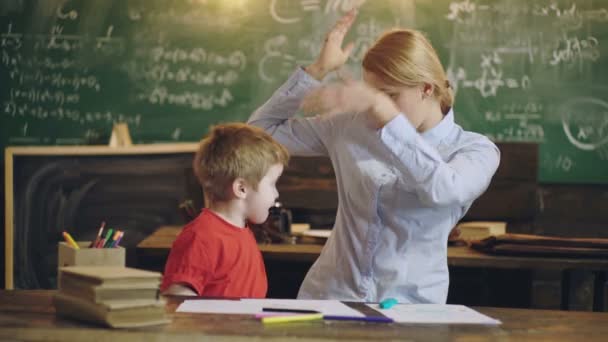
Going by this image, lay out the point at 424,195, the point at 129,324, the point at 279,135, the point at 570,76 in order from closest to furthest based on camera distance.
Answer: the point at 129,324 → the point at 424,195 → the point at 279,135 → the point at 570,76

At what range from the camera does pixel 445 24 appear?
530 centimetres

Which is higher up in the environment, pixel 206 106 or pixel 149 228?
pixel 206 106

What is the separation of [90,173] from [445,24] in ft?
7.41

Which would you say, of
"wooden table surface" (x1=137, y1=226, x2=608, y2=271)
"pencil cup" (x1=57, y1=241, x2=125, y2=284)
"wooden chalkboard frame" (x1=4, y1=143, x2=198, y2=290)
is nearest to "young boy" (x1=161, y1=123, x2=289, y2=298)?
"pencil cup" (x1=57, y1=241, x2=125, y2=284)

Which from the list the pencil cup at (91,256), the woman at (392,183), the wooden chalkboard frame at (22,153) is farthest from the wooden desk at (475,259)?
the wooden chalkboard frame at (22,153)

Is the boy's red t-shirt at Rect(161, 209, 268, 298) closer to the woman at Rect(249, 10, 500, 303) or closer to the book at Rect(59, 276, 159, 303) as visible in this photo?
the woman at Rect(249, 10, 500, 303)

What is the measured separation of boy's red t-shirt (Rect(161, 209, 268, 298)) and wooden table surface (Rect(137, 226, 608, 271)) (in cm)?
Result: 105

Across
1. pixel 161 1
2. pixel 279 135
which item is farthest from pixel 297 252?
pixel 161 1

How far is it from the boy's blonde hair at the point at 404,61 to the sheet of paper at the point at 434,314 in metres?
0.59

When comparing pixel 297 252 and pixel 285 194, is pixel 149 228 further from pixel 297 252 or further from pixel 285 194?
pixel 297 252

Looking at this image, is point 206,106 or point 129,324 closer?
point 129,324

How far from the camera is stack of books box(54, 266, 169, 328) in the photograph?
4.97 ft

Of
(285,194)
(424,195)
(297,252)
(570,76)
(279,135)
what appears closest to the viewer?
(424,195)

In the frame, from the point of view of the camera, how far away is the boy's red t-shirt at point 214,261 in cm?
200
